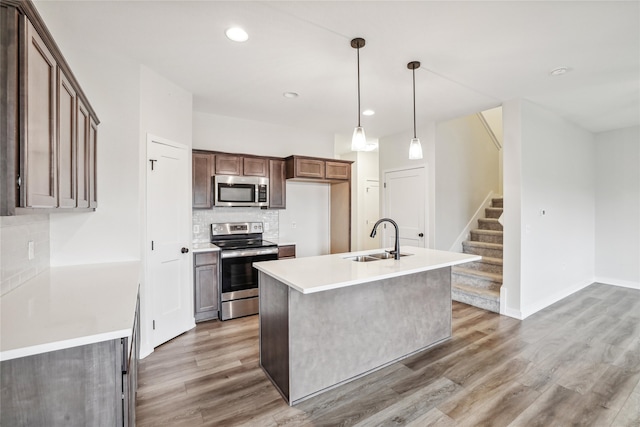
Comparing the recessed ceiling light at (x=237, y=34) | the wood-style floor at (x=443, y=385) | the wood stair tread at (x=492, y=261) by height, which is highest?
the recessed ceiling light at (x=237, y=34)

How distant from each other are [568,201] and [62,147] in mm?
6038

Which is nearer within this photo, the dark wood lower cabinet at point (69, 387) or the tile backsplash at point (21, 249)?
the dark wood lower cabinet at point (69, 387)

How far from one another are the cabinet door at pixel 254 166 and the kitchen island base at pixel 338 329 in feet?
6.93

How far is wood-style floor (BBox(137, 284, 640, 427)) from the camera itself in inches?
77.9

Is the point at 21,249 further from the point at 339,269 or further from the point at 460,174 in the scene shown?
the point at 460,174

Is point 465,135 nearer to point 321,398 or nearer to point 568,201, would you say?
point 568,201

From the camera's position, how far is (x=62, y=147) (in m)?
1.65

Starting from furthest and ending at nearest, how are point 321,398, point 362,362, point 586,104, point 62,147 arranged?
1. point 586,104
2. point 362,362
3. point 321,398
4. point 62,147

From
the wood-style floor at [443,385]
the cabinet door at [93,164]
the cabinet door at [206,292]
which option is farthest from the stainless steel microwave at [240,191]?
the wood-style floor at [443,385]

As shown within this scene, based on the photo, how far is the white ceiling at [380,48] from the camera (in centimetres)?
203

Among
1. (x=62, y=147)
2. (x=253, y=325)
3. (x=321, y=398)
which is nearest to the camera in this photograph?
(x=62, y=147)

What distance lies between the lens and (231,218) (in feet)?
14.3

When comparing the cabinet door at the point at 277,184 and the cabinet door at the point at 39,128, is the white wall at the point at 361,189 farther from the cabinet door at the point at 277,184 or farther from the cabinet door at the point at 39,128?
the cabinet door at the point at 39,128

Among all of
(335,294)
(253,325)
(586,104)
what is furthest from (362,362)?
(586,104)
